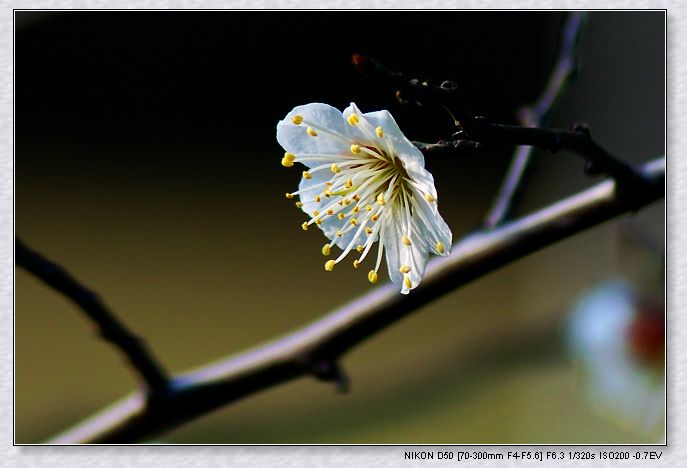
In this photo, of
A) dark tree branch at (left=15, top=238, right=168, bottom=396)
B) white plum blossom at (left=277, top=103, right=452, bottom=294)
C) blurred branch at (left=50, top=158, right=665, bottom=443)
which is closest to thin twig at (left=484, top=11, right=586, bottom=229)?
blurred branch at (left=50, top=158, right=665, bottom=443)

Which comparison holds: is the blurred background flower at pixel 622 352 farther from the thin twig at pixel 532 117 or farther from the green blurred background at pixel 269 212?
the thin twig at pixel 532 117

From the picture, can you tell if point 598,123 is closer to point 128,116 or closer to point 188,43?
point 188,43

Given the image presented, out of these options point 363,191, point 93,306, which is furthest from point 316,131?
point 93,306

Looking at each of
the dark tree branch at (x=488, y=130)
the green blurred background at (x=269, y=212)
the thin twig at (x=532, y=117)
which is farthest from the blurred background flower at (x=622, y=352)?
the dark tree branch at (x=488, y=130)

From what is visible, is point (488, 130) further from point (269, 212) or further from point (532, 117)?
point (269, 212)

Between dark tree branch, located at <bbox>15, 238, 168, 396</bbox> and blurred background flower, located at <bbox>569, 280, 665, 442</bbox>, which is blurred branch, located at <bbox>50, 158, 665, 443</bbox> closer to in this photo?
dark tree branch, located at <bbox>15, 238, 168, 396</bbox>

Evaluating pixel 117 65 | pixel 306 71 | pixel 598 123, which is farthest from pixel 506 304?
pixel 117 65
